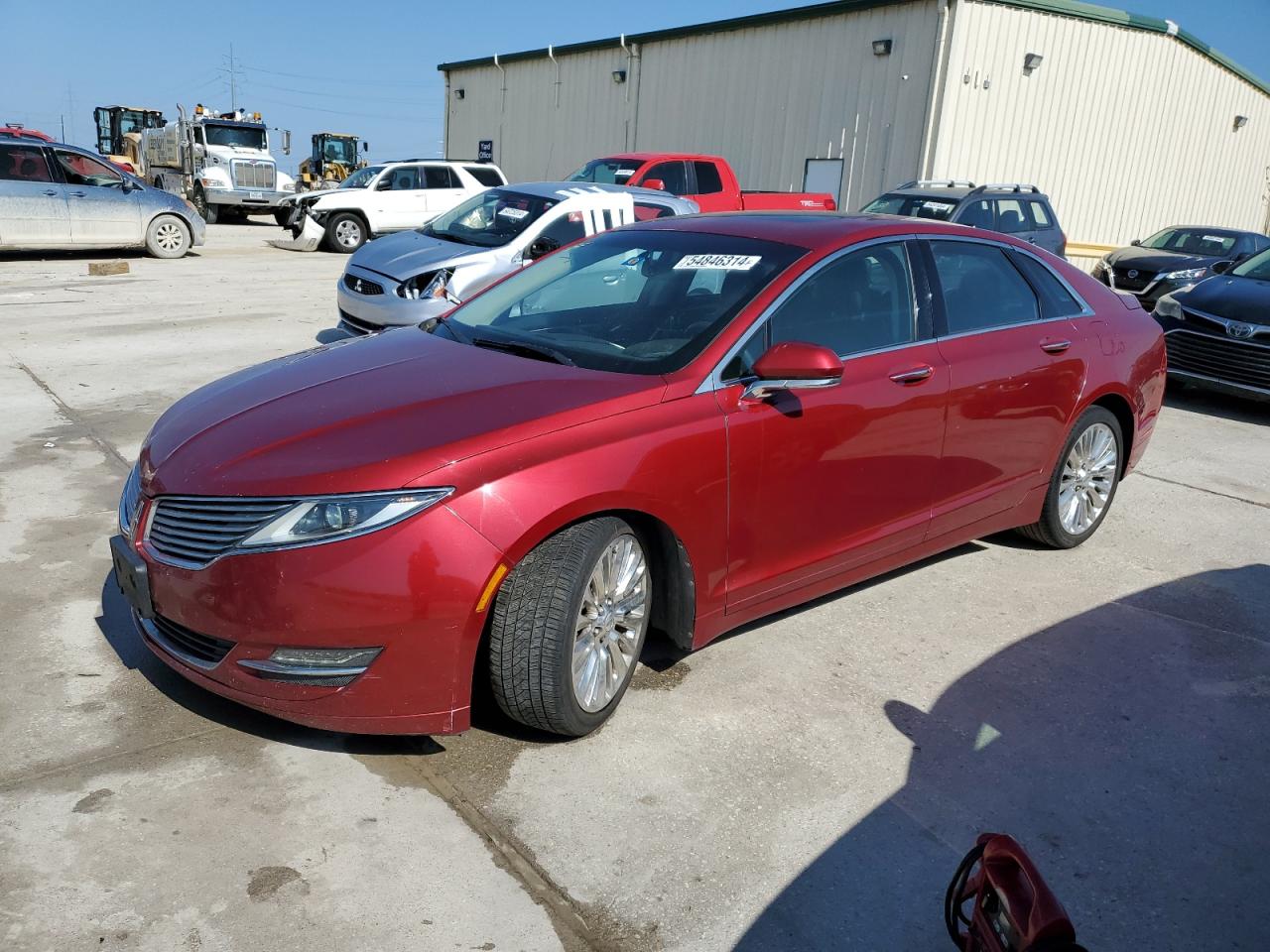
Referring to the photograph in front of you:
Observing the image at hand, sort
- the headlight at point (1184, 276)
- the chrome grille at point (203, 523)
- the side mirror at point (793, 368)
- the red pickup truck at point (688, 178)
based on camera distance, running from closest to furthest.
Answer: the chrome grille at point (203, 523)
the side mirror at point (793, 368)
the headlight at point (1184, 276)
the red pickup truck at point (688, 178)

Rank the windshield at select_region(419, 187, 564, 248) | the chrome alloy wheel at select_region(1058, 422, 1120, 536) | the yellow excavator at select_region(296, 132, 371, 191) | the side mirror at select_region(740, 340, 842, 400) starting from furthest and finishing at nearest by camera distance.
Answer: the yellow excavator at select_region(296, 132, 371, 191) < the windshield at select_region(419, 187, 564, 248) < the chrome alloy wheel at select_region(1058, 422, 1120, 536) < the side mirror at select_region(740, 340, 842, 400)

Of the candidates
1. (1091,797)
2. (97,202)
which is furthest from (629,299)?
(97,202)

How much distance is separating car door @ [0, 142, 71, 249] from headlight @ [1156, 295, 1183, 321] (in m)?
15.2

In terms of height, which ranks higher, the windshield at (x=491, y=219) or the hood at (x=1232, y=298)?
the windshield at (x=491, y=219)

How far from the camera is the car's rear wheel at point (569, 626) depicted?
3.15 metres

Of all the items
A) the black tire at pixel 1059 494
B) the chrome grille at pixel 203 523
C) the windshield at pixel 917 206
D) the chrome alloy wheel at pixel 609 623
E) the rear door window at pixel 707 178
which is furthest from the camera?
the rear door window at pixel 707 178

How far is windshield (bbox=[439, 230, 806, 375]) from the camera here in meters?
3.81

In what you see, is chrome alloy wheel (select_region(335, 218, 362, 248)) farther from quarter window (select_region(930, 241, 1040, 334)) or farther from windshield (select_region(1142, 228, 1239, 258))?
quarter window (select_region(930, 241, 1040, 334))

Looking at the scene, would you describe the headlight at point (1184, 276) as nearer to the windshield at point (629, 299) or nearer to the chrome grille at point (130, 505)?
the windshield at point (629, 299)

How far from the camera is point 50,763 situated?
3213 mm

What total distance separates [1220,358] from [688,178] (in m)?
9.03

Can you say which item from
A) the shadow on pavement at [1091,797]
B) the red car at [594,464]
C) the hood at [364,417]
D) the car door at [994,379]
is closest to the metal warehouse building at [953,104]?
the car door at [994,379]

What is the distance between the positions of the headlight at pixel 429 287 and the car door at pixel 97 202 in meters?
10.5

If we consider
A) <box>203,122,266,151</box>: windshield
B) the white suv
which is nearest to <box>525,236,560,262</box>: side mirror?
the white suv
